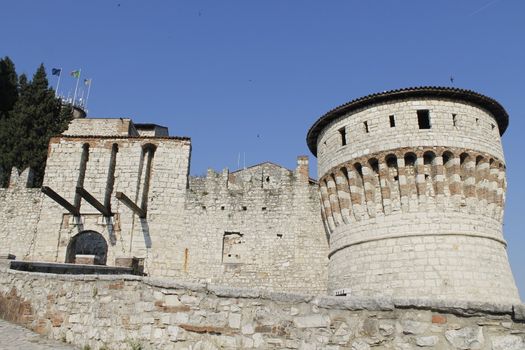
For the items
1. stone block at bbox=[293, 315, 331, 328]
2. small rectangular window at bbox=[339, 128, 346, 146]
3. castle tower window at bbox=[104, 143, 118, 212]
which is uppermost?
small rectangular window at bbox=[339, 128, 346, 146]

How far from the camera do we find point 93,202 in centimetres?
1533

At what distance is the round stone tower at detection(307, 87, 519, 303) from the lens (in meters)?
11.9

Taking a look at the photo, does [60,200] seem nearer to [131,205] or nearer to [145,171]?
[131,205]

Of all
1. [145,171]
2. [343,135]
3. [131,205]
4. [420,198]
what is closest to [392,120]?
[343,135]

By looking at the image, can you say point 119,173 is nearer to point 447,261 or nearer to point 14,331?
point 14,331

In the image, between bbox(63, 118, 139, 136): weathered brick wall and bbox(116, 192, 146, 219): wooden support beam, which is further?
bbox(63, 118, 139, 136): weathered brick wall

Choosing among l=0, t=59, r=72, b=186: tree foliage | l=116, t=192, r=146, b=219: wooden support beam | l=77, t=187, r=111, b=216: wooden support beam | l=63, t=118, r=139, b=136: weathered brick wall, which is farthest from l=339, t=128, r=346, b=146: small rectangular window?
l=63, t=118, r=139, b=136: weathered brick wall

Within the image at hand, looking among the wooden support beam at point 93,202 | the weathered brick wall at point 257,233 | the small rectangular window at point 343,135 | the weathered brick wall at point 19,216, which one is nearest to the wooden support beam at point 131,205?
the wooden support beam at point 93,202

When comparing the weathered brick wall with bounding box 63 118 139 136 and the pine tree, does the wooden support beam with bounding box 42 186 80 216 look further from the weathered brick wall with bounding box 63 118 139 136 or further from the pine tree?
the pine tree

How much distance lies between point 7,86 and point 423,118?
2382cm

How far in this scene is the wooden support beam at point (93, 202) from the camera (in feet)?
48.2

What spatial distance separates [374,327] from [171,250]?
12281 millimetres

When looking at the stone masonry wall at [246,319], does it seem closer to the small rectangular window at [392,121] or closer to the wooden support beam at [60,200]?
the wooden support beam at [60,200]

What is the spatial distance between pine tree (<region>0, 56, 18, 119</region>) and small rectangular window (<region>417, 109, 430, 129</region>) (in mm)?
23035
